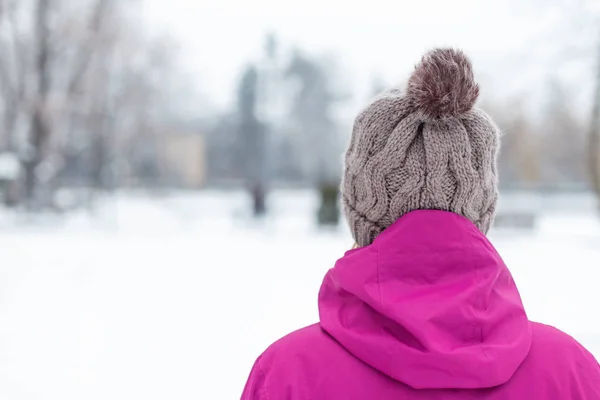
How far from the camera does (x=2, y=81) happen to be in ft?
74.9

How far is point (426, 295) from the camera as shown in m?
1.07

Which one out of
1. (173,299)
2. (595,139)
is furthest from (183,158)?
(173,299)

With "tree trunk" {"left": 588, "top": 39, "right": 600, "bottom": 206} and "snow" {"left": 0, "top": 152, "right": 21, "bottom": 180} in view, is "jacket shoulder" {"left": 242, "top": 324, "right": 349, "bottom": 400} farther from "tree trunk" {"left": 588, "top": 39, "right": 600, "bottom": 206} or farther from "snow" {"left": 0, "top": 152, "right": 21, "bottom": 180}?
"snow" {"left": 0, "top": 152, "right": 21, "bottom": 180}

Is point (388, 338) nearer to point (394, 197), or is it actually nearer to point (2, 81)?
point (394, 197)

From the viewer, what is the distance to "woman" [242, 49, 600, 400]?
41.5 inches

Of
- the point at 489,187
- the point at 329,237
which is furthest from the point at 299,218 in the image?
the point at 489,187

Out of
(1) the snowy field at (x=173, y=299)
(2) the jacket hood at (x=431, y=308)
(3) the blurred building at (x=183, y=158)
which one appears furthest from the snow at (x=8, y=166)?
(2) the jacket hood at (x=431, y=308)

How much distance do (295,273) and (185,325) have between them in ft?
11.2

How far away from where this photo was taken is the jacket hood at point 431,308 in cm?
104

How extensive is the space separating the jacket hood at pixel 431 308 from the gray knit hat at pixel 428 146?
0.17 feet

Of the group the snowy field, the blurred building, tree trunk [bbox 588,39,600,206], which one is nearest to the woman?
the snowy field

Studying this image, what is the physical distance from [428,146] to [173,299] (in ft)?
23.3

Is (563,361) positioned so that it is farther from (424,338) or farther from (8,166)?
(8,166)

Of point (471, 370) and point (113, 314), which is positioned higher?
point (471, 370)
